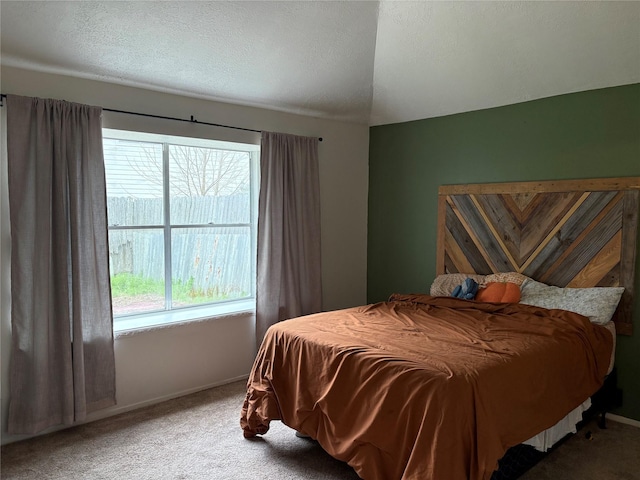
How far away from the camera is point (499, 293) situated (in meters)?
3.51

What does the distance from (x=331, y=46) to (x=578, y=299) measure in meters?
2.50

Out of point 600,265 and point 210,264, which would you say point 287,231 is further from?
point 600,265

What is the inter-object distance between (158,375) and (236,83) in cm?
228

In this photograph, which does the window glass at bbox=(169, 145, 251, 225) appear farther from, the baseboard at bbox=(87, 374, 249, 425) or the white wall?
the baseboard at bbox=(87, 374, 249, 425)

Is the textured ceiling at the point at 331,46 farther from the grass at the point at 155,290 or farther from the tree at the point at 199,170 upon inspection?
the grass at the point at 155,290

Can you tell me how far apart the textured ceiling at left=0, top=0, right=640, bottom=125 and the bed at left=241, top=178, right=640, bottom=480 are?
0.86 metres

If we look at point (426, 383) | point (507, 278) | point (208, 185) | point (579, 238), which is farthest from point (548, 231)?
point (208, 185)

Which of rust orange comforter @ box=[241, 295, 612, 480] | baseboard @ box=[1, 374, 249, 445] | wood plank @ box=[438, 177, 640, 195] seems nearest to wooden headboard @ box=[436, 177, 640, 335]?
wood plank @ box=[438, 177, 640, 195]

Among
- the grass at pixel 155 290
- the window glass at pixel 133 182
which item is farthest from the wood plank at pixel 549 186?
the window glass at pixel 133 182

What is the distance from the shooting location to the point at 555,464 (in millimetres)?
2635

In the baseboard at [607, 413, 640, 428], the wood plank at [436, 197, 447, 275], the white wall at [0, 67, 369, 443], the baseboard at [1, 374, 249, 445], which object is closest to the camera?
the baseboard at [1, 374, 249, 445]

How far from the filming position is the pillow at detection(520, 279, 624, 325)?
10.1 feet

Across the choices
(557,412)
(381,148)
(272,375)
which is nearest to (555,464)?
(557,412)

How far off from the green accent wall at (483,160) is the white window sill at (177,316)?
4.96 feet
